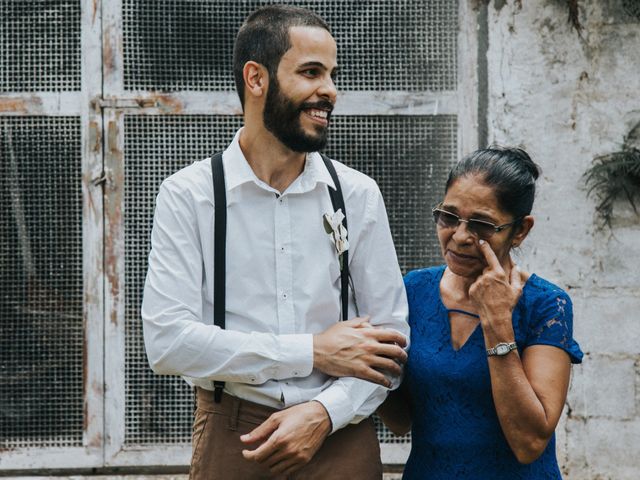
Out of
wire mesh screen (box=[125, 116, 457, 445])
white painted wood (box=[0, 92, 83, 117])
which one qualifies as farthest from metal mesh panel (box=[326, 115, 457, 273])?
white painted wood (box=[0, 92, 83, 117])

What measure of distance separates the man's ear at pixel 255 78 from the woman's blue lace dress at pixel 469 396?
858 mm

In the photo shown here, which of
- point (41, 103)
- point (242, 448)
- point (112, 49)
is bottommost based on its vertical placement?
point (242, 448)

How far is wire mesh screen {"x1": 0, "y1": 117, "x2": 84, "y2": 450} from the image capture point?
4340 mm

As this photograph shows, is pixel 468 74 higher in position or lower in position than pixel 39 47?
lower

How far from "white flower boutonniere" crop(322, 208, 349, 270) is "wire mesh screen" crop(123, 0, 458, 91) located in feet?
6.61

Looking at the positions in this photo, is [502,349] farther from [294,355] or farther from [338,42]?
[338,42]

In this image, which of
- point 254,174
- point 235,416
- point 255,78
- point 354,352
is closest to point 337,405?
point 354,352

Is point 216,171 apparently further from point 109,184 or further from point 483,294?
point 109,184

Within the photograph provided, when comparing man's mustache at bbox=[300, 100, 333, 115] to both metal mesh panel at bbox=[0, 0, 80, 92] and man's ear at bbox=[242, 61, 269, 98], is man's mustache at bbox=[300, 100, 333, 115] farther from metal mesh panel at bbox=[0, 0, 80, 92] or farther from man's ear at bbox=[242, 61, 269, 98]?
metal mesh panel at bbox=[0, 0, 80, 92]

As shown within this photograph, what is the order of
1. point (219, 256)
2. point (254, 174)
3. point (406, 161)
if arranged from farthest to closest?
point (406, 161) < point (254, 174) < point (219, 256)

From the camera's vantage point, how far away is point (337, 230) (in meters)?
2.48

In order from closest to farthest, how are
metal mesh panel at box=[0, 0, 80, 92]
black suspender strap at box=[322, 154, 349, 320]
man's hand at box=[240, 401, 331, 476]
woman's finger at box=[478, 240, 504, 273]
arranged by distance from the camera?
man's hand at box=[240, 401, 331, 476], woman's finger at box=[478, 240, 504, 273], black suspender strap at box=[322, 154, 349, 320], metal mesh panel at box=[0, 0, 80, 92]

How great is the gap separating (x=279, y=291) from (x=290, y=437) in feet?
1.36

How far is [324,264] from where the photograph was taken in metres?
2.49
